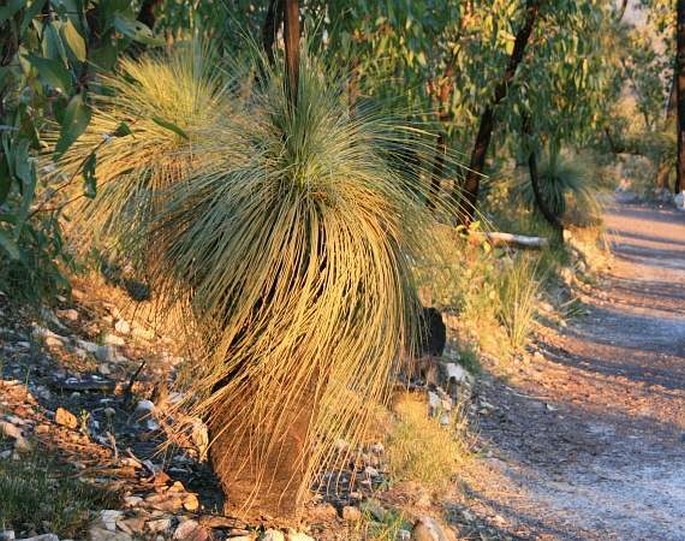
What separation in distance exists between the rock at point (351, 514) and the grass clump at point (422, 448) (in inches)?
26.6

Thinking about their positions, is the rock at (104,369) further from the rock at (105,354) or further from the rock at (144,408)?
the rock at (144,408)

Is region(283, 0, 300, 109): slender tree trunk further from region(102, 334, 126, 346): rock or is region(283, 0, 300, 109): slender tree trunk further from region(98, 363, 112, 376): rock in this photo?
region(102, 334, 126, 346): rock

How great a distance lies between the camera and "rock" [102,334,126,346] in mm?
6387

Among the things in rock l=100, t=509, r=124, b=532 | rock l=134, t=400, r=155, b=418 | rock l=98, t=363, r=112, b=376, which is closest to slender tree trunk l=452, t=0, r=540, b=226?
rock l=98, t=363, r=112, b=376

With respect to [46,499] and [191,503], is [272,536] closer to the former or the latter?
[191,503]

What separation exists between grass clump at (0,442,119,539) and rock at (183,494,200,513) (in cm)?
28

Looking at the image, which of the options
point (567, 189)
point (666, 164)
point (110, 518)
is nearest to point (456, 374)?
point (110, 518)

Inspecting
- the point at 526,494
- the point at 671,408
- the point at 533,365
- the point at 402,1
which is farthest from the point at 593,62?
the point at 526,494

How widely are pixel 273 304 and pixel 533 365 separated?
18.7 feet

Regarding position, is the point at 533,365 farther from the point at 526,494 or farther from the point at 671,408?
the point at 526,494

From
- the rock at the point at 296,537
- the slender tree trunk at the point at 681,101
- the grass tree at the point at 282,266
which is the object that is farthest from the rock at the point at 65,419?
the slender tree trunk at the point at 681,101

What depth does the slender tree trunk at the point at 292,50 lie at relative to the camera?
4277 mm

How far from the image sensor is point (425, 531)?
14.4 ft

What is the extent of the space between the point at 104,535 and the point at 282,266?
111 centimetres
